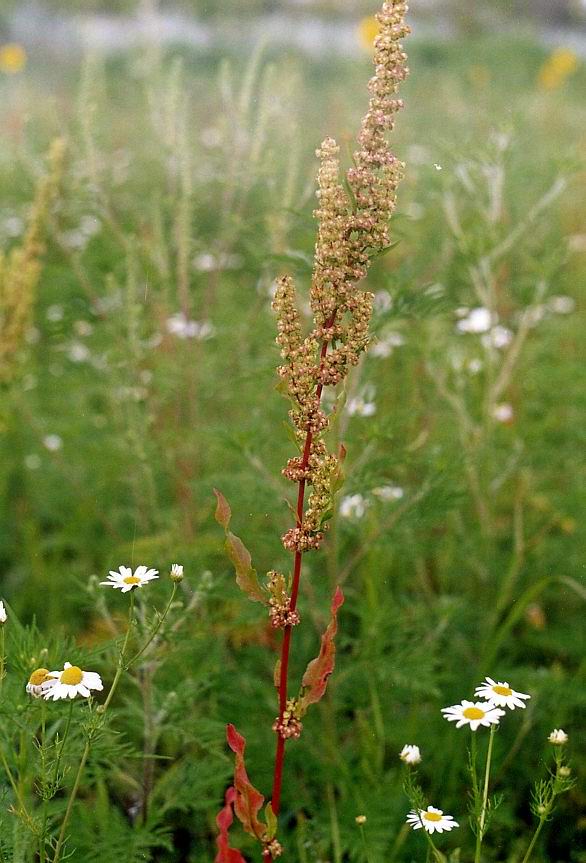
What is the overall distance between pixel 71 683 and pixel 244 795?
11.2 inches

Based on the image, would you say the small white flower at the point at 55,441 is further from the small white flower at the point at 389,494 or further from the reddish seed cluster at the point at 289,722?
the reddish seed cluster at the point at 289,722

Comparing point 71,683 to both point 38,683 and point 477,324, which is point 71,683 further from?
point 477,324

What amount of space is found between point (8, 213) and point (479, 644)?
12.9 ft

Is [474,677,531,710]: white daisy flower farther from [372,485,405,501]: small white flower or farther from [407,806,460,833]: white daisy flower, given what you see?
[372,485,405,501]: small white flower

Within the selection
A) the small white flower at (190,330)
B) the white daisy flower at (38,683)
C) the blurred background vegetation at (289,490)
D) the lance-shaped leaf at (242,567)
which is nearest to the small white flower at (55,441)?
the blurred background vegetation at (289,490)

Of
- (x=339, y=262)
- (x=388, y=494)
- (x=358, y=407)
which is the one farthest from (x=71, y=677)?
(x=388, y=494)

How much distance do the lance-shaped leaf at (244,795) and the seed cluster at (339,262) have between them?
27 cm

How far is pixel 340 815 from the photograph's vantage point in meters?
2.11

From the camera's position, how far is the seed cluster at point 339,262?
1.23 metres

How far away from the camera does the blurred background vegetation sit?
2123 millimetres

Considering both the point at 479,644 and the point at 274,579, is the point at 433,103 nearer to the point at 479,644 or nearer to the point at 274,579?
the point at 479,644

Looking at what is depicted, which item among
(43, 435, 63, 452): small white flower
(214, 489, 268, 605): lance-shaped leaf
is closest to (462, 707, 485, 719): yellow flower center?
(214, 489, 268, 605): lance-shaped leaf

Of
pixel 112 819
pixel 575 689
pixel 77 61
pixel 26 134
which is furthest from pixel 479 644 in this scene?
pixel 77 61

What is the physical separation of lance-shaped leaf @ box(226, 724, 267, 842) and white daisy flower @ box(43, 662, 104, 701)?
0.20m
